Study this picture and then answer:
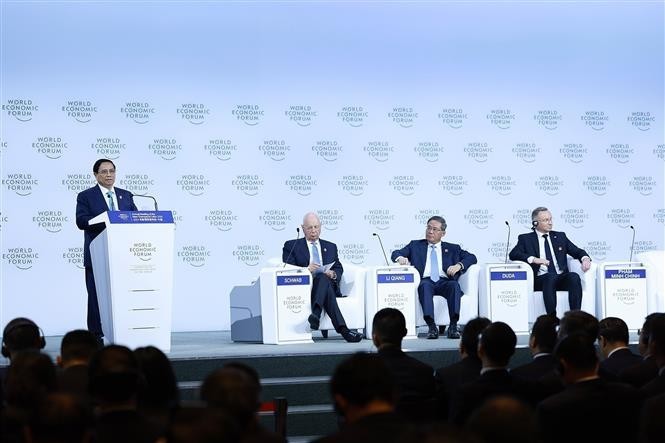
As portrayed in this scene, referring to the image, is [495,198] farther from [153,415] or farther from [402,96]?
[153,415]

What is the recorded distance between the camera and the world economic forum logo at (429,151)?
1029 centimetres

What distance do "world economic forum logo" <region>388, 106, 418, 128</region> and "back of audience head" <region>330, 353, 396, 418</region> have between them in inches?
295

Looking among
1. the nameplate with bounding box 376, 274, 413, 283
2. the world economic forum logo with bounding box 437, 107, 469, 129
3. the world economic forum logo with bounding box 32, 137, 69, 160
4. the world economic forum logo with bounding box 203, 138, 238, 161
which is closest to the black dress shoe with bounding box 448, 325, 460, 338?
the nameplate with bounding box 376, 274, 413, 283

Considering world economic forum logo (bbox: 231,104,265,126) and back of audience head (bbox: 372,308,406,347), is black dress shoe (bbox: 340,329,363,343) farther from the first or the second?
back of audience head (bbox: 372,308,406,347)

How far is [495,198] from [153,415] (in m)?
7.62

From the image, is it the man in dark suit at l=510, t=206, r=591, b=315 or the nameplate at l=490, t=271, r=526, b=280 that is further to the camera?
the man in dark suit at l=510, t=206, r=591, b=315

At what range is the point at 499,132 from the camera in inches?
414

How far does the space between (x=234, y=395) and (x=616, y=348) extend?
9.66ft

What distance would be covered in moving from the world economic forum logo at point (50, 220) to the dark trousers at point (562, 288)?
417 cm

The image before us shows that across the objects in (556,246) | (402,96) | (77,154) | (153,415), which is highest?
(402,96)

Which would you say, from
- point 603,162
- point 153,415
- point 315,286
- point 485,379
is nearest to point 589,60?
point 603,162

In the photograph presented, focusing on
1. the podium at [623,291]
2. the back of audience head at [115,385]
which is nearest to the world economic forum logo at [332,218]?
the podium at [623,291]

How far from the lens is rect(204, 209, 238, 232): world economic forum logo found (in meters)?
9.77

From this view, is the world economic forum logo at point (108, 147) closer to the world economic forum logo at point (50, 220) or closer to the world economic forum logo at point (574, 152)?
the world economic forum logo at point (50, 220)
